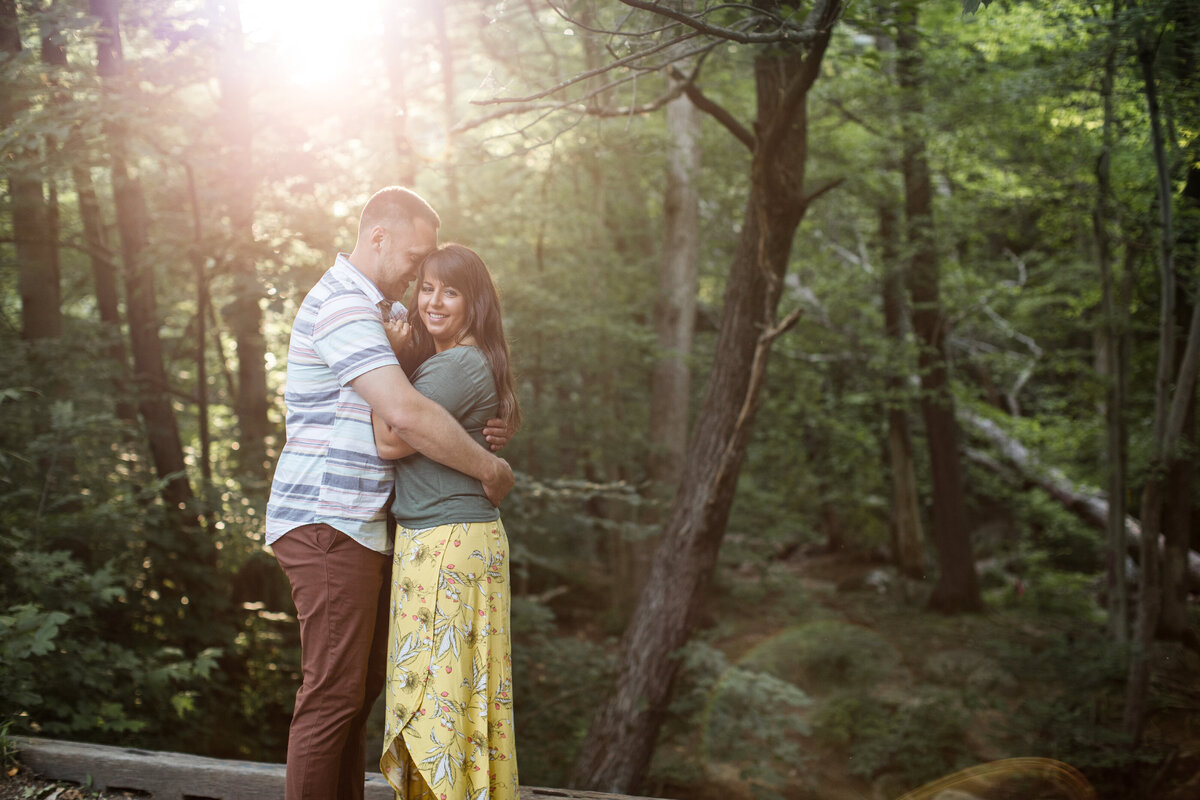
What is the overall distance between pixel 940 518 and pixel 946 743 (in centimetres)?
459

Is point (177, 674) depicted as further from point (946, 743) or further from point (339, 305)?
point (946, 743)

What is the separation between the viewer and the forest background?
4391 mm

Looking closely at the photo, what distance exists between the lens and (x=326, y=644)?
216 centimetres

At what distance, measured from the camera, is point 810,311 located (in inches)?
416

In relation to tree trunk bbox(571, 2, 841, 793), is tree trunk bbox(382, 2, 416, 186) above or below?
above

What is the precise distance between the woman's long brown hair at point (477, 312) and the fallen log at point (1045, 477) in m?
9.36

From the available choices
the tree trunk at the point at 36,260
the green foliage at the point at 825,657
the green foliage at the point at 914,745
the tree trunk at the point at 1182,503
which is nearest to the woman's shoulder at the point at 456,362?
the tree trunk at the point at 36,260

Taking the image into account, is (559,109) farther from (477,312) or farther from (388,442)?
(388,442)

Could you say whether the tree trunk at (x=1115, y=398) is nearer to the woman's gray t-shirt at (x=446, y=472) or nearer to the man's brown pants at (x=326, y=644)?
the woman's gray t-shirt at (x=446, y=472)

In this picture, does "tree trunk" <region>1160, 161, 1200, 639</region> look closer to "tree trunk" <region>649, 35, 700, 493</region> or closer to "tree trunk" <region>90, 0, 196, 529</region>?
"tree trunk" <region>649, 35, 700, 493</region>

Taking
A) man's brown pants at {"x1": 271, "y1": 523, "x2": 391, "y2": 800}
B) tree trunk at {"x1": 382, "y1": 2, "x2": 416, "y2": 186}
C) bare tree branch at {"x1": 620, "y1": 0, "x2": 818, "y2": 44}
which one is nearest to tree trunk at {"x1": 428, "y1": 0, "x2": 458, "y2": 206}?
tree trunk at {"x1": 382, "y1": 2, "x2": 416, "y2": 186}

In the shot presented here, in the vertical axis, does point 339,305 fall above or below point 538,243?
below

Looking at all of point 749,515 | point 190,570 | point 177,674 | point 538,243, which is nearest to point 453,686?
point 177,674

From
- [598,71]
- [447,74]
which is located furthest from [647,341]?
[598,71]
